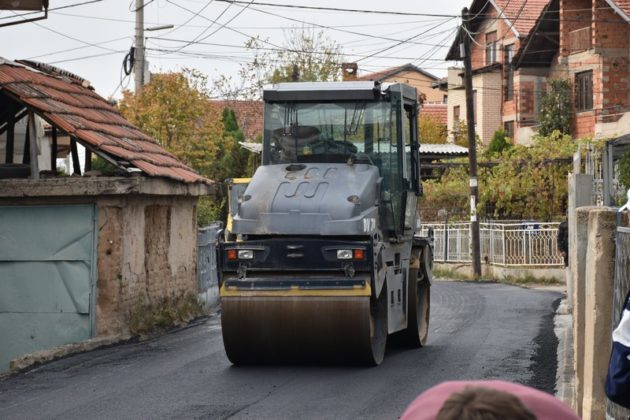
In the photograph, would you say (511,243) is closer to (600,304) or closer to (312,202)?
(312,202)

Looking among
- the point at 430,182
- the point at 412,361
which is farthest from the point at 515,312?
the point at 430,182

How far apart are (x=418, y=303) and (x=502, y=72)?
37.8 m

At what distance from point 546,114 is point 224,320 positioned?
3468 cm

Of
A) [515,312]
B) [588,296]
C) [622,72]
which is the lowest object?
[515,312]

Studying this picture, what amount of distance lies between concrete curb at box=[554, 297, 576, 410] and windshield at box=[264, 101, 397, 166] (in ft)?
10.6

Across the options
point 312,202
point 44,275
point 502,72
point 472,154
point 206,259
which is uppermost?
point 502,72

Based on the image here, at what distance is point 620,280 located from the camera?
771cm

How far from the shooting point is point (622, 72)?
142 ft

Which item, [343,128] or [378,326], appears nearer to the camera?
[378,326]

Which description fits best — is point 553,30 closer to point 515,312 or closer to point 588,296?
point 515,312

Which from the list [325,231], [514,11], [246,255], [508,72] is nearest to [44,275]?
[246,255]

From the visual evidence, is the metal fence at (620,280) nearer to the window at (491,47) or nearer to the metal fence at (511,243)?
the metal fence at (511,243)

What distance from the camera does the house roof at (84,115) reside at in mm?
18016

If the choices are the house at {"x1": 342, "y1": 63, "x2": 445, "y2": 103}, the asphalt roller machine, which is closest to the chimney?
the house at {"x1": 342, "y1": 63, "x2": 445, "y2": 103}
